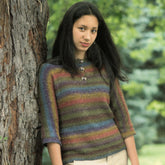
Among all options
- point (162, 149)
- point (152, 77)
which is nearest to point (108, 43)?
point (152, 77)

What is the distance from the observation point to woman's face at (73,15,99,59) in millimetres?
2340

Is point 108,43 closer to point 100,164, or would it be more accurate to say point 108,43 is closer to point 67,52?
point 67,52

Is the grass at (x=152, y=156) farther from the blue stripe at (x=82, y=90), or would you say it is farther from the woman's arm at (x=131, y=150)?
the blue stripe at (x=82, y=90)

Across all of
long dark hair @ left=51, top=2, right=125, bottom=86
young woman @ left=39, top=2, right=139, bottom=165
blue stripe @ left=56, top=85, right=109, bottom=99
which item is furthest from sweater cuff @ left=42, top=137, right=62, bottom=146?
long dark hair @ left=51, top=2, right=125, bottom=86

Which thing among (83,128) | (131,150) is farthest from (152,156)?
(83,128)

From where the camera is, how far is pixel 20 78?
2137 mm

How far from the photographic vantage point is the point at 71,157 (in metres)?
2.21

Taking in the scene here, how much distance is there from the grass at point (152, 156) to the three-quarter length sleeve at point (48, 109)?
8.05 meters

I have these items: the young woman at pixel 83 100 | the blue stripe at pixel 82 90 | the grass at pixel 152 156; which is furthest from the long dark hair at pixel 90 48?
the grass at pixel 152 156

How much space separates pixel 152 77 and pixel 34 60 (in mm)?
9136

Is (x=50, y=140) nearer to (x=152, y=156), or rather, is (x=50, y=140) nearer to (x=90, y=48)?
(x=90, y=48)

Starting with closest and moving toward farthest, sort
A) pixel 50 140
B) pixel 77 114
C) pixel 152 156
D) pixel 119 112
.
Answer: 1. pixel 50 140
2. pixel 77 114
3. pixel 119 112
4. pixel 152 156

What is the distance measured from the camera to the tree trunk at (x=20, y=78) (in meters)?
2.03

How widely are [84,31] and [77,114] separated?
1.99 feet
